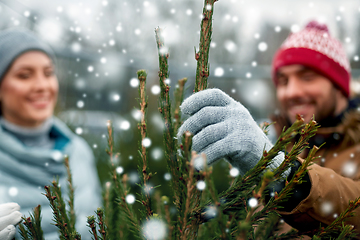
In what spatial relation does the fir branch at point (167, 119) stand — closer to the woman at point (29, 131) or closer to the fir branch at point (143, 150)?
the fir branch at point (143, 150)

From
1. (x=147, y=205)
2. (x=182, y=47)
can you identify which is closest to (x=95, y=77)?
(x=182, y=47)

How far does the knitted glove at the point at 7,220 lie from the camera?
991mm

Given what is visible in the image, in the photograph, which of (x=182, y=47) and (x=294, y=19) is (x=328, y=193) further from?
(x=294, y=19)

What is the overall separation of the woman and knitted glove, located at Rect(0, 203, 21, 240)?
30.5 inches

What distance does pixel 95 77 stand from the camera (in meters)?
7.34

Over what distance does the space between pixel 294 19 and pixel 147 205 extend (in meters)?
10.2

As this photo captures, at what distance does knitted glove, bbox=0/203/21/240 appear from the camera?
0.99 metres

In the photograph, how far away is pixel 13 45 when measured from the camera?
6.42ft

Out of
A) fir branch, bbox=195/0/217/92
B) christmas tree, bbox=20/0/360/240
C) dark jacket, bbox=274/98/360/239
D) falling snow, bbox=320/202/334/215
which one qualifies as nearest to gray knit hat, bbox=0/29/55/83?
christmas tree, bbox=20/0/360/240

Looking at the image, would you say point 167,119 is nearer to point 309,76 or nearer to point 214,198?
point 214,198

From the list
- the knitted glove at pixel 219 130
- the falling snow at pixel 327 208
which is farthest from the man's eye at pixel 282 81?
the knitted glove at pixel 219 130

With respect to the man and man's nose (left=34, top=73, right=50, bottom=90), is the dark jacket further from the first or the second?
man's nose (left=34, top=73, right=50, bottom=90)

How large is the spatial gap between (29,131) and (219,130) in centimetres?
212

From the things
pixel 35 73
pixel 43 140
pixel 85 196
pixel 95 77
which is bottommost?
pixel 85 196
